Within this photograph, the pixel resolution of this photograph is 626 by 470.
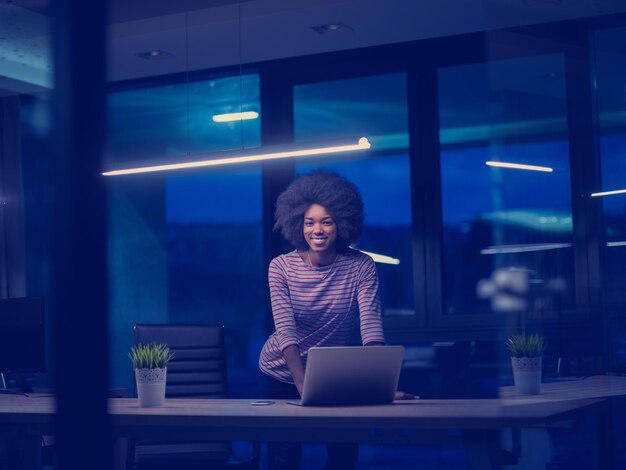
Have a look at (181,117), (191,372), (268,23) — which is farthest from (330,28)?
(181,117)

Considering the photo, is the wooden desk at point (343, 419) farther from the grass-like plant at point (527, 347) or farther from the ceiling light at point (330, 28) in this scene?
the ceiling light at point (330, 28)

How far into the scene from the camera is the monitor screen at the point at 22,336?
425 centimetres

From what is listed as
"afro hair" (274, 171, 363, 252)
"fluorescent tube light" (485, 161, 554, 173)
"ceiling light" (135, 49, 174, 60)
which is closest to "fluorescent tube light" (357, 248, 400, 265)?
"fluorescent tube light" (485, 161, 554, 173)

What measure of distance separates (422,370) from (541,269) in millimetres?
1305

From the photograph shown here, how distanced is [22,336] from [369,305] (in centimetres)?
206

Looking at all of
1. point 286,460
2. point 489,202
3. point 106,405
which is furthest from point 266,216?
point 106,405

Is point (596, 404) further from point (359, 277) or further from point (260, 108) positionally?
point (260, 108)

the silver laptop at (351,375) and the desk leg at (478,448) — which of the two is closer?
the desk leg at (478,448)

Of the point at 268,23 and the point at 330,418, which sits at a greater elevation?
the point at 268,23

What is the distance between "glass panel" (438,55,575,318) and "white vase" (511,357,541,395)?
89.2 inches

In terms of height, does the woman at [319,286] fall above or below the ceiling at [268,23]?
below

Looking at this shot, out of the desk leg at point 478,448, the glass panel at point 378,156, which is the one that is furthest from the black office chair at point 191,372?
the glass panel at point 378,156

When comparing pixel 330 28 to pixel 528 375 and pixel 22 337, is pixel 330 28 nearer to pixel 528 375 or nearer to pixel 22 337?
pixel 22 337

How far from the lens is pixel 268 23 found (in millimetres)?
5176
